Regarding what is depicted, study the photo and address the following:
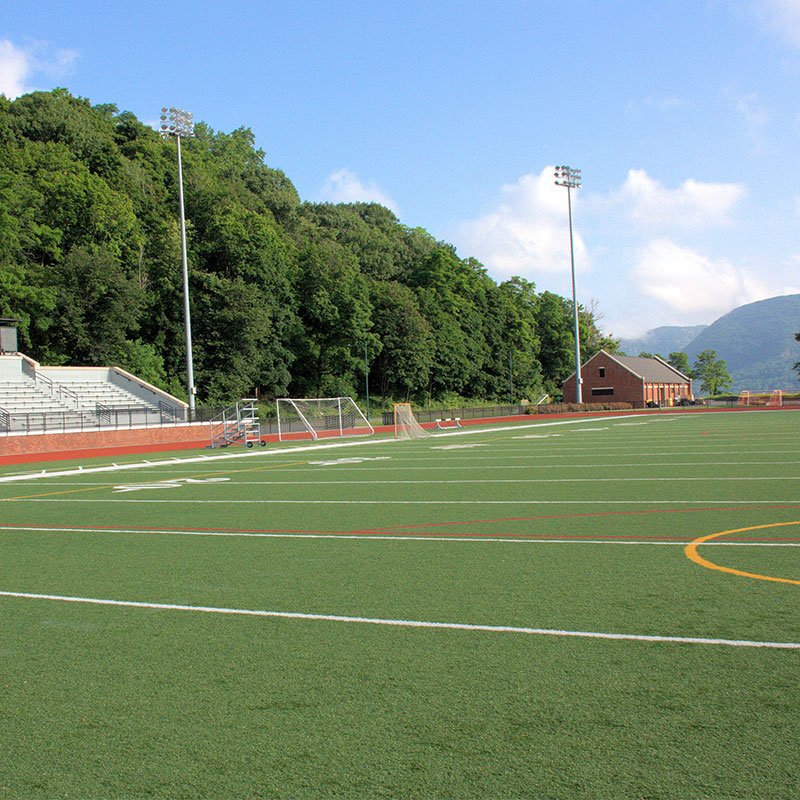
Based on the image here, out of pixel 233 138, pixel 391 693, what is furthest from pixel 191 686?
pixel 233 138

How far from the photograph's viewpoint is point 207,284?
210 ft

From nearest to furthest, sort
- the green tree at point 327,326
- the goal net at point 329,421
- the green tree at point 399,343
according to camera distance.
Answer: the goal net at point 329,421 → the green tree at point 327,326 → the green tree at point 399,343

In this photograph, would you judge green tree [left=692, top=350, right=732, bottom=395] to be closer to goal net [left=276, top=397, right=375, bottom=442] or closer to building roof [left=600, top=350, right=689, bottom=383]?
building roof [left=600, top=350, right=689, bottom=383]

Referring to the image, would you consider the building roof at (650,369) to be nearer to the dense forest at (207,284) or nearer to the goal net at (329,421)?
the dense forest at (207,284)

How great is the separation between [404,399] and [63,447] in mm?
58311

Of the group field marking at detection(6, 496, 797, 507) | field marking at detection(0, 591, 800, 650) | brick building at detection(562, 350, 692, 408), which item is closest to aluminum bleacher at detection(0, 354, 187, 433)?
field marking at detection(6, 496, 797, 507)

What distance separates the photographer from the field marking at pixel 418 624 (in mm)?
5227

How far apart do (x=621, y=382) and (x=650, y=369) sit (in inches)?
328

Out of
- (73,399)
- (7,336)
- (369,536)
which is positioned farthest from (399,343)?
(369,536)

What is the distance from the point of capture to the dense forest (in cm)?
5503

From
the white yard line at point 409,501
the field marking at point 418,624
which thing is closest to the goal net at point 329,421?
the white yard line at point 409,501

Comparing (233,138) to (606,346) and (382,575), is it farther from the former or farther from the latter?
(382,575)

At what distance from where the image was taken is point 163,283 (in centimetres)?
6319

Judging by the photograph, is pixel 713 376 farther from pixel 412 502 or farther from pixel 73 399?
pixel 412 502
